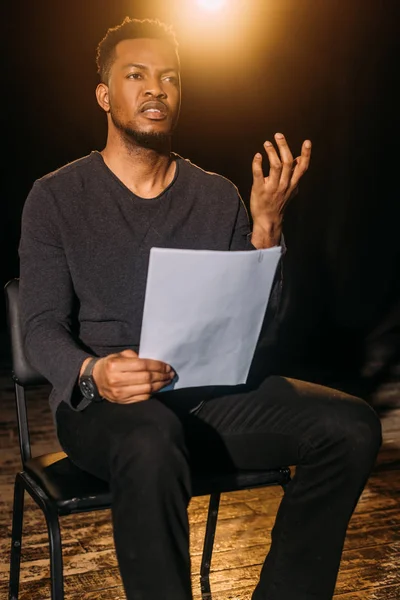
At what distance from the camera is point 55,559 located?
167 cm

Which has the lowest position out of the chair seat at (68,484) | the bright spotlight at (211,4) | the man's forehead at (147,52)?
the chair seat at (68,484)

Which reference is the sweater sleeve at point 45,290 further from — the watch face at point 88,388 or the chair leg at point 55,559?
the chair leg at point 55,559

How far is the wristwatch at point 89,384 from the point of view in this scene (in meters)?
1.67

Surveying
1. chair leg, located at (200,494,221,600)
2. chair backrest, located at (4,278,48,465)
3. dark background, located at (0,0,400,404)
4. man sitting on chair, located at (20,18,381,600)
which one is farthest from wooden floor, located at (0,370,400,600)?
dark background, located at (0,0,400,404)

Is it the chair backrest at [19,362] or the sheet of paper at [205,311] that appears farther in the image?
the chair backrest at [19,362]

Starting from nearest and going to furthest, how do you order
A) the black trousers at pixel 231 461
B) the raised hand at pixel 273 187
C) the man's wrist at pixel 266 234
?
the black trousers at pixel 231 461 → the raised hand at pixel 273 187 → the man's wrist at pixel 266 234

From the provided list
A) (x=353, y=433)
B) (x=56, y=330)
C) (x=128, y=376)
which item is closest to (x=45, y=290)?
(x=56, y=330)

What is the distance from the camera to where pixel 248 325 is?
1.74m

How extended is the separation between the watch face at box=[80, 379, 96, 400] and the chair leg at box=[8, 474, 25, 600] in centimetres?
38

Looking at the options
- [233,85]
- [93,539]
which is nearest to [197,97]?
[233,85]

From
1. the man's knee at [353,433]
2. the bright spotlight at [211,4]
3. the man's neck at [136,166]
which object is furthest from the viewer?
the bright spotlight at [211,4]

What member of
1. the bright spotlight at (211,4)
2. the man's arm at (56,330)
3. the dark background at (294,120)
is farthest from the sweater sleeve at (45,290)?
the bright spotlight at (211,4)

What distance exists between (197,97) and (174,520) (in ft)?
16.1

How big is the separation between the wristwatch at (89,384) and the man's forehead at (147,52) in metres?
0.79
